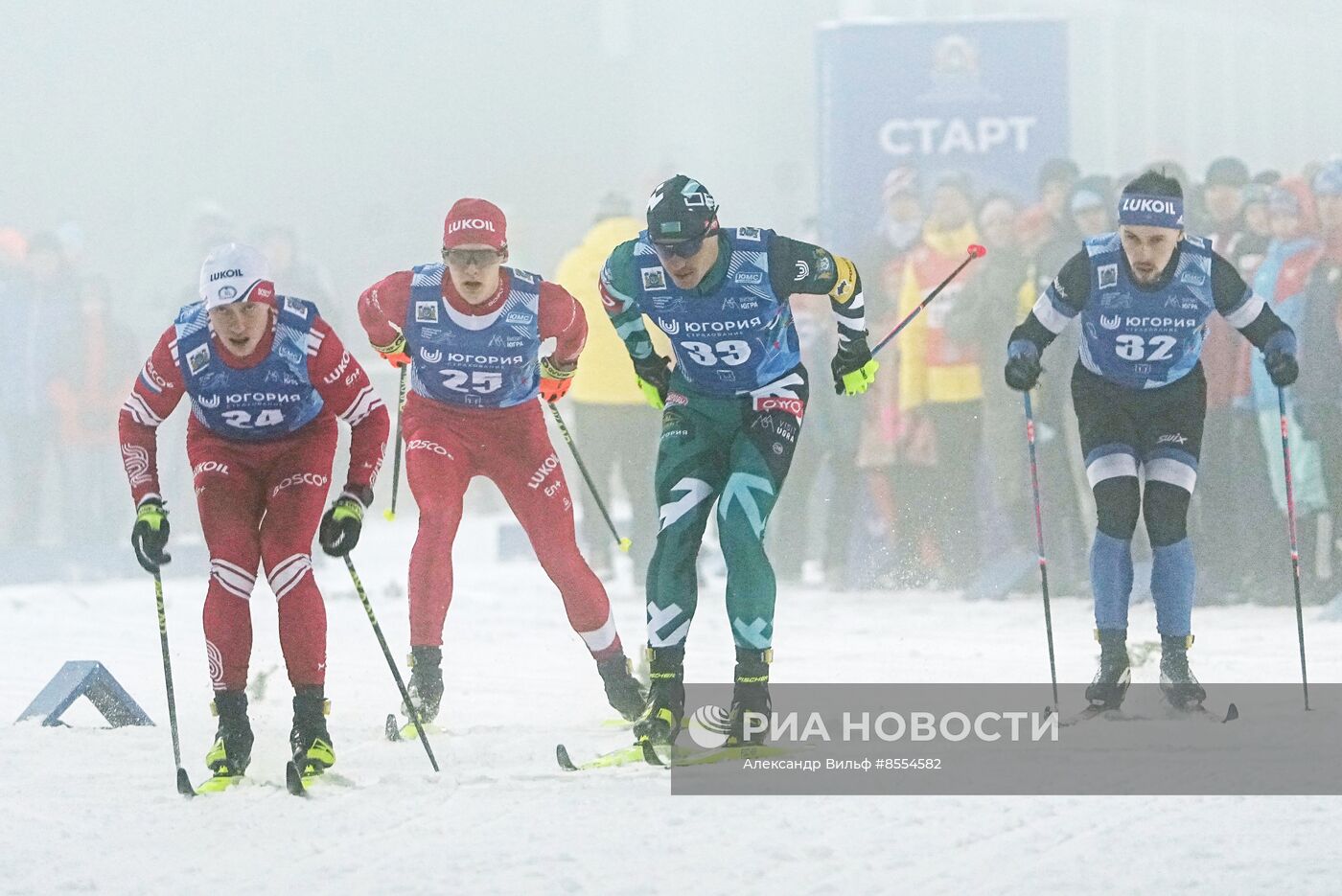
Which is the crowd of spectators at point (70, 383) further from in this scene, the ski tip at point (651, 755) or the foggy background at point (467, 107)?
the ski tip at point (651, 755)

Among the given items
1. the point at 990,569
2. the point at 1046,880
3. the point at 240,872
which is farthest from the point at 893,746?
the point at 990,569

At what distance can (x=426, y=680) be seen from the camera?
697cm

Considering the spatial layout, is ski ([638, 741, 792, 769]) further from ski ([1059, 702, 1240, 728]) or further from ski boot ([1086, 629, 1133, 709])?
ski boot ([1086, 629, 1133, 709])

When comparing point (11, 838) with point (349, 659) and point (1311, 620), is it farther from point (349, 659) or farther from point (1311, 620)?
point (1311, 620)

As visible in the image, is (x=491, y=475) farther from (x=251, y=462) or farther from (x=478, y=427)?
(x=251, y=462)

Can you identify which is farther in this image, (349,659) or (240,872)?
(349,659)

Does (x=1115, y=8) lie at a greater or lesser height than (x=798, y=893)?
greater

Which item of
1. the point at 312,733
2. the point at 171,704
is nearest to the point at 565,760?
the point at 312,733

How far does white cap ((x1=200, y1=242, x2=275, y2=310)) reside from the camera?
5.72m

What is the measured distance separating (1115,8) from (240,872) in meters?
18.0

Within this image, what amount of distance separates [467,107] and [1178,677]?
19971 mm

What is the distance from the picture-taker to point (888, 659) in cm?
870

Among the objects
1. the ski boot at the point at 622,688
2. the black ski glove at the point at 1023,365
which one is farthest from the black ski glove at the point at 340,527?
the black ski glove at the point at 1023,365

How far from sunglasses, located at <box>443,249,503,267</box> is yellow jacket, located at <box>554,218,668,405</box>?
15.7 feet
